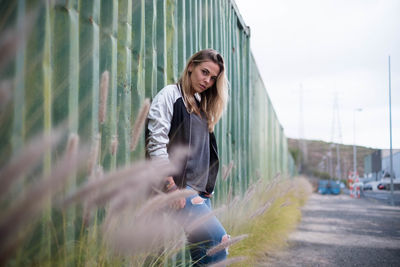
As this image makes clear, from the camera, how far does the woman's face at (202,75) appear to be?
96.0 inches

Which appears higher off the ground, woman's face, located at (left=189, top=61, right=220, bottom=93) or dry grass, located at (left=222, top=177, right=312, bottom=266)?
woman's face, located at (left=189, top=61, right=220, bottom=93)

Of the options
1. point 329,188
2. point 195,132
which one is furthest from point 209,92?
point 329,188

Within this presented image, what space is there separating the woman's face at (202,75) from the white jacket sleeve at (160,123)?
0.20 meters

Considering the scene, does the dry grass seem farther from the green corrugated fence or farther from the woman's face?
the green corrugated fence

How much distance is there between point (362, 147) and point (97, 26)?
103940mm

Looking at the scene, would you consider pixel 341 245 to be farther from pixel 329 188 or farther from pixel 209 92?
pixel 329 188

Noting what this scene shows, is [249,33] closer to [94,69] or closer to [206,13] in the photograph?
[206,13]

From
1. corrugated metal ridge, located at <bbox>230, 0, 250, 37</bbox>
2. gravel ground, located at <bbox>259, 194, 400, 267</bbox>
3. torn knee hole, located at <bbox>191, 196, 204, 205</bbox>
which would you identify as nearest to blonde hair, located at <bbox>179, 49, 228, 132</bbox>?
torn knee hole, located at <bbox>191, 196, 204, 205</bbox>

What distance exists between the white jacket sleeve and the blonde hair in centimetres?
14

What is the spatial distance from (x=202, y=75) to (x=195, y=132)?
373 millimetres

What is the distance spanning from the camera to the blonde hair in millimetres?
2420

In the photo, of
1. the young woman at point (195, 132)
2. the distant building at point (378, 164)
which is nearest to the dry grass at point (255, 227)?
the young woman at point (195, 132)

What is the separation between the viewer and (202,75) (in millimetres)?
2443

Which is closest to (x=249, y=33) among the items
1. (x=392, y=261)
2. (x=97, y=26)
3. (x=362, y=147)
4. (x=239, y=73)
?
(x=239, y=73)
